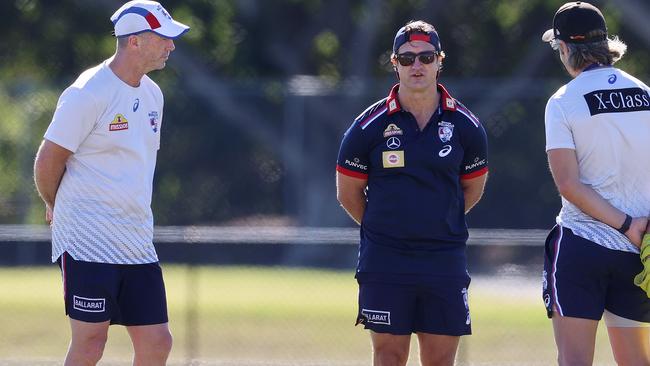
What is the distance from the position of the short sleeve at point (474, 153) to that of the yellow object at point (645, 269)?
0.95 meters

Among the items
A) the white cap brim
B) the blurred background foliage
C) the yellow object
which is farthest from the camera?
the blurred background foliage

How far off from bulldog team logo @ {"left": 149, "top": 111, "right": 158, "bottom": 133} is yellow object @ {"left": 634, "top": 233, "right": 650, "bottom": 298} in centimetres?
241

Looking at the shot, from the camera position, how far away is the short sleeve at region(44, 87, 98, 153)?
18.7 ft

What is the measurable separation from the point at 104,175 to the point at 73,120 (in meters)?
0.31

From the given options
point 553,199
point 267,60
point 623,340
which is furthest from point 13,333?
point 267,60

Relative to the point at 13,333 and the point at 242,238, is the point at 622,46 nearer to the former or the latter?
the point at 242,238

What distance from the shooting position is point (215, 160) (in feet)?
60.7

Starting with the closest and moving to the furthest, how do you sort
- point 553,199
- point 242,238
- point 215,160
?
point 242,238 → point 553,199 → point 215,160

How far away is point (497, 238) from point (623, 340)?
4.71 meters

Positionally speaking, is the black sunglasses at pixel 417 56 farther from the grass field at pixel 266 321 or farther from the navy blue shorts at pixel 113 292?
the grass field at pixel 266 321

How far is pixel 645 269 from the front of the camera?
5254mm

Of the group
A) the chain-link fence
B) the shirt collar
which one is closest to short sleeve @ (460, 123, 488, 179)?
the shirt collar

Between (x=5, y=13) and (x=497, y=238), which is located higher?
(x=5, y=13)

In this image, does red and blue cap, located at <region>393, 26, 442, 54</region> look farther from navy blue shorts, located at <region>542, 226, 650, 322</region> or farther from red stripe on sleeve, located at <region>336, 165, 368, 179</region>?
navy blue shorts, located at <region>542, 226, 650, 322</region>
